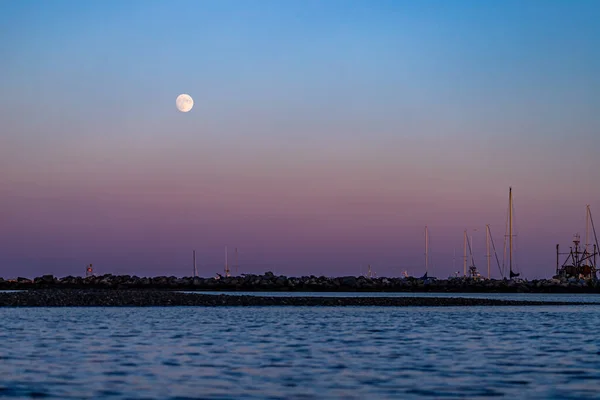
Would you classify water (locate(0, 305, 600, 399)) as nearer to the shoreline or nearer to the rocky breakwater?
the shoreline

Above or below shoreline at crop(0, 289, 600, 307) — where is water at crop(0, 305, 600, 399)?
below

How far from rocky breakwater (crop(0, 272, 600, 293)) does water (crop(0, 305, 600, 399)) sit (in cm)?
9261

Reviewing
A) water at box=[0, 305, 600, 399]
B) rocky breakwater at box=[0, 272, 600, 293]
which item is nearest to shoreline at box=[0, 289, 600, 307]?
water at box=[0, 305, 600, 399]

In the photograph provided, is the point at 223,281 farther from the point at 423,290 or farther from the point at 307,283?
the point at 423,290

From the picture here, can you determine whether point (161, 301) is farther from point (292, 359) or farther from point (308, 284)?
point (308, 284)

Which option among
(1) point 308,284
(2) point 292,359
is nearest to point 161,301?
(2) point 292,359

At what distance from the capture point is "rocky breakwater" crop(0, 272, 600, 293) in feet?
459

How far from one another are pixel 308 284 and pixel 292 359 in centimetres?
11319

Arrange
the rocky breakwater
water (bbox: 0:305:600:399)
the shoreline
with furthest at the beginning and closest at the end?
the rocky breakwater → the shoreline → water (bbox: 0:305:600:399)

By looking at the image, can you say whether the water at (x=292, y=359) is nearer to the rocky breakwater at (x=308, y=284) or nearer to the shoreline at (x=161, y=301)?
the shoreline at (x=161, y=301)

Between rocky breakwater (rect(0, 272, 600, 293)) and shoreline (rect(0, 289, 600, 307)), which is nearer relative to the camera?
shoreline (rect(0, 289, 600, 307))

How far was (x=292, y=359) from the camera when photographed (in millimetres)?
27891

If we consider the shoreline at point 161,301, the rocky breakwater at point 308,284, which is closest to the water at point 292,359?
the shoreline at point 161,301

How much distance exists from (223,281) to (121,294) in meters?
70.7
